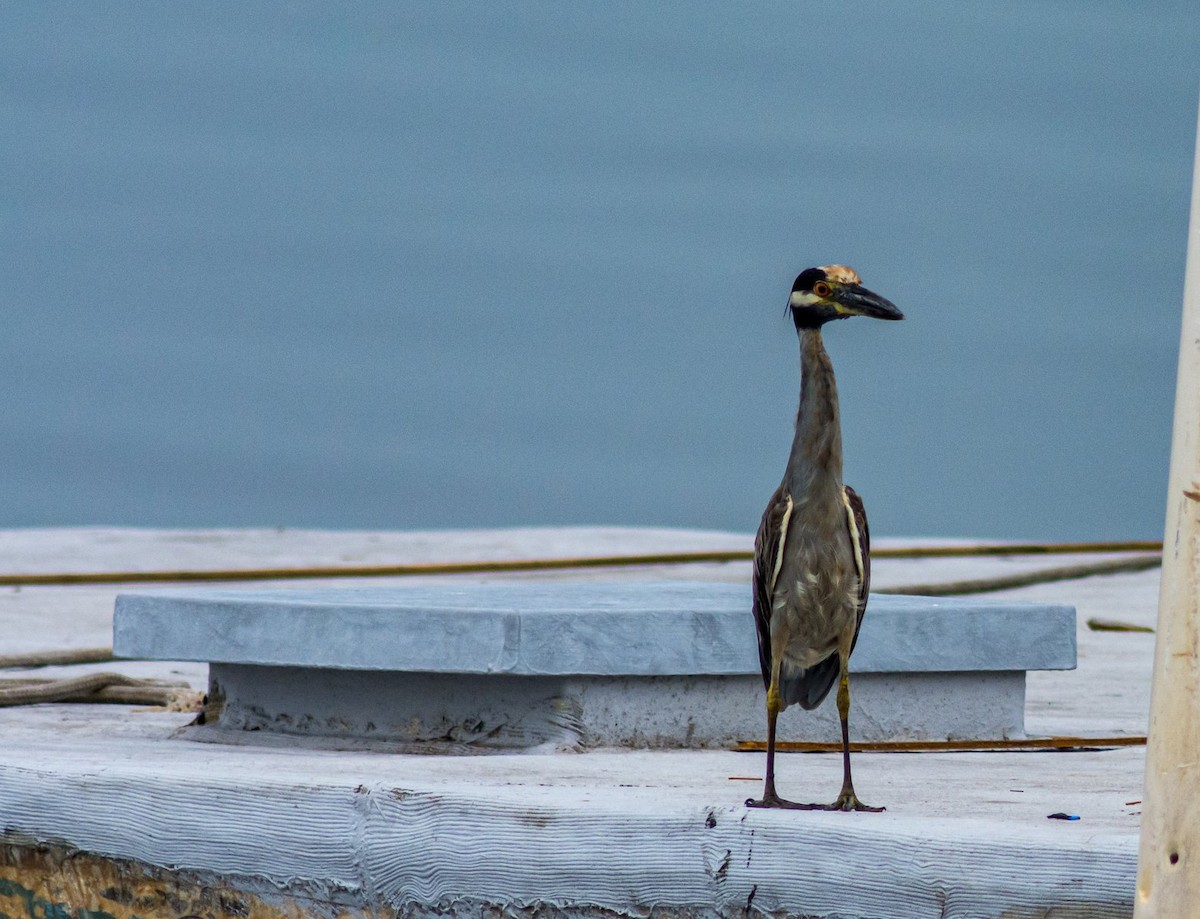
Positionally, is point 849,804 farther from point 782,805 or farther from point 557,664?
point 557,664

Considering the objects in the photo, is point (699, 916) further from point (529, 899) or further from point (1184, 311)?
point (1184, 311)

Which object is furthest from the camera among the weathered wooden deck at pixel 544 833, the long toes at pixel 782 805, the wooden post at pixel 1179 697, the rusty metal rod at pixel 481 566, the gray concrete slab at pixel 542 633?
the rusty metal rod at pixel 481 566

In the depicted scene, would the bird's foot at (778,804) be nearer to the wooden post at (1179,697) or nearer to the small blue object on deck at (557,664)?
the wooden post at (1179,697)

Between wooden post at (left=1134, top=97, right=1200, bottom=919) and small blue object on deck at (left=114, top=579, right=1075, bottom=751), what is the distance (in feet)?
8.04

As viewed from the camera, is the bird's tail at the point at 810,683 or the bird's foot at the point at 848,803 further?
the bird's tail at the point at 810,683

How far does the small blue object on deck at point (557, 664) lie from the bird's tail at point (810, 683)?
90cm

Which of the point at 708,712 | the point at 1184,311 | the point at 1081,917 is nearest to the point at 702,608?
the point at 708,712

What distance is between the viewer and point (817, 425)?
156 inches

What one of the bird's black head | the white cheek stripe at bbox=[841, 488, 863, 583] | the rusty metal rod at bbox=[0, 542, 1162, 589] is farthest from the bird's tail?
the rusty metal rod at bbox=[0, 542, 1162, 589]

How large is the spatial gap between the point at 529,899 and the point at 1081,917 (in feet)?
3.93

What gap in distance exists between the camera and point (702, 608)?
532cm

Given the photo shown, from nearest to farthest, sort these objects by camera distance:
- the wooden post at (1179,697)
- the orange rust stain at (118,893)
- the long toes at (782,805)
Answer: the wooden post at (1179,697) < the long toes at (782,805) < the orange rust stain at (118,893)

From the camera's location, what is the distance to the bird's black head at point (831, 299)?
12.8ft

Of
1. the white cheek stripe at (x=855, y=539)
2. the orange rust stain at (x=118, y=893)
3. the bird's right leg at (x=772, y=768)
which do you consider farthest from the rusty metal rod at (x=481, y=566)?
the white cheek stripe at (x=855, y=539)
